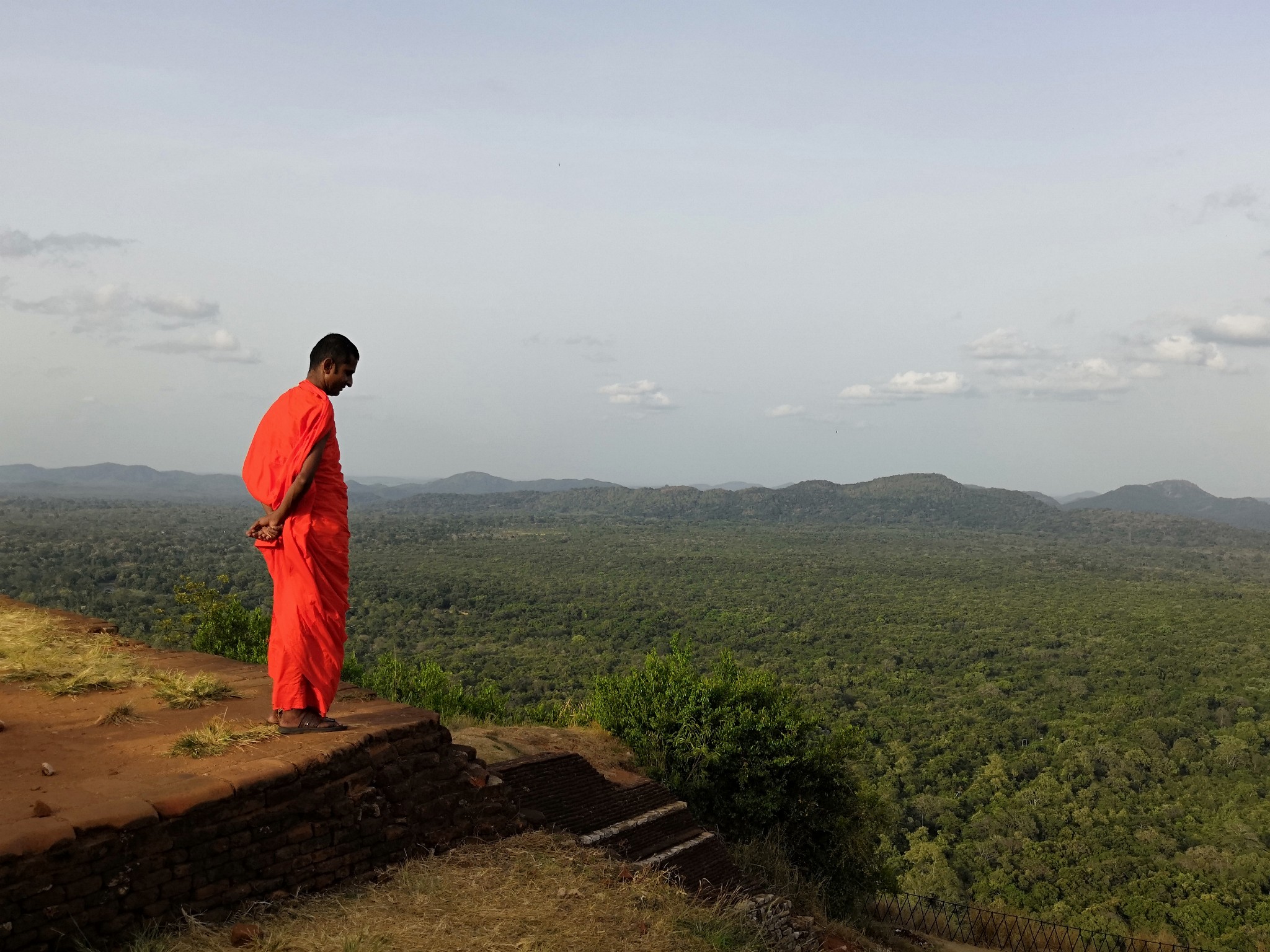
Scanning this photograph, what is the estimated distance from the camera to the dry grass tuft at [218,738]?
4.56 m

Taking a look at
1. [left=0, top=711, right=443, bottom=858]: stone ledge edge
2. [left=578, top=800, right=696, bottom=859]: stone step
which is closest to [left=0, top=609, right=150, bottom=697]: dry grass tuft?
[left=0, top=711, right=443, bottom=858]: stone ledge edge

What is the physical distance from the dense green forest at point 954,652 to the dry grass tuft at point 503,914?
12.5 metres

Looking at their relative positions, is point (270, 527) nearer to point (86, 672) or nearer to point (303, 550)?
point (303, 550)

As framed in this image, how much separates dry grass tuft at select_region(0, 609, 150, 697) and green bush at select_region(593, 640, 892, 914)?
21.7ft

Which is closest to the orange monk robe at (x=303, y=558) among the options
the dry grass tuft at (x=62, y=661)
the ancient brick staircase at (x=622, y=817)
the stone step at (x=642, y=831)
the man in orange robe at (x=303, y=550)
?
the man in orange robe at (x=303, y=550)

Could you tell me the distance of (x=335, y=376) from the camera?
524 centimetres

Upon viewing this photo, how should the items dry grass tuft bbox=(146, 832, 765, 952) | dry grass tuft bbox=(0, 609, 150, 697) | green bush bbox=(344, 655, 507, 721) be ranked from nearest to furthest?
1. dry grass tuft bbox=(146, 832, 765, 952)
2. dry grass tuft bbox=(0, 609, 150, 697)
3. green bush bbox=(344, 655, 507, 721)

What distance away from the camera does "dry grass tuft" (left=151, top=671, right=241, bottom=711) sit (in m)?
5.59

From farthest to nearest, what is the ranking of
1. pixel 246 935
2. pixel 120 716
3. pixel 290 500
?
pixel 120 716
pixel 290 500
pixel 246 935

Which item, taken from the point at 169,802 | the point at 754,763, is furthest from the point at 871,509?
the point at 169,802

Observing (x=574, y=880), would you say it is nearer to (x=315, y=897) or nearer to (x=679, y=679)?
(x=315, y=897)

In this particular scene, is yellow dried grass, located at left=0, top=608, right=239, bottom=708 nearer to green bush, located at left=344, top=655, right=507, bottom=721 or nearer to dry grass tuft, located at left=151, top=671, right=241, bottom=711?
dry grass tuft, located at left=151, top=671, right=241, bottom=711

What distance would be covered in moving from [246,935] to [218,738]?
1235mm

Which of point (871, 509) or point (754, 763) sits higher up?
point (754, 763)
